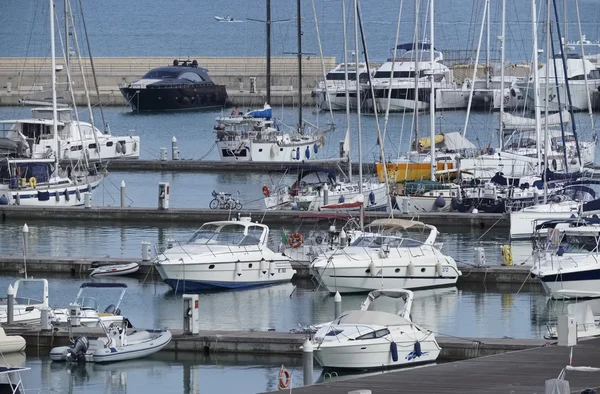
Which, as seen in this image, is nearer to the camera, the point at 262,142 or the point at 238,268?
the point at 238,268

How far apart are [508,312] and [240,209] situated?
14408mm

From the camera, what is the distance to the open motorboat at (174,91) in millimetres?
87500

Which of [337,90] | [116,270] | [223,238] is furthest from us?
[337,90]

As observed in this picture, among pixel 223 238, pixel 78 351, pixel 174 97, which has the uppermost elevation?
pixel 174 97

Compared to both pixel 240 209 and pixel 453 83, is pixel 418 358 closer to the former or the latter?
pixel 240 209

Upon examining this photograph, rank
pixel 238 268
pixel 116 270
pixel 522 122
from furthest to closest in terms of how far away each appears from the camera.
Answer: pixel 522 122 < pixel 116 270 < pixel 238 268

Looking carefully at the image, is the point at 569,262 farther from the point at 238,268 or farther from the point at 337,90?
the point at 337,90

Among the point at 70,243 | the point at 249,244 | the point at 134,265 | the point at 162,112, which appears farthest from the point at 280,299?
the point at 162,112

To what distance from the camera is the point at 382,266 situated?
33.9 meters

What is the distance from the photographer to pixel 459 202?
45.8 metres

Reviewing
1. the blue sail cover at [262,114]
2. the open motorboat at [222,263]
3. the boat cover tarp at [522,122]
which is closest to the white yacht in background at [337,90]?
the blue sail cover at [262,114]

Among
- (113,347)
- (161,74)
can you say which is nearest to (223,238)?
(113,347)

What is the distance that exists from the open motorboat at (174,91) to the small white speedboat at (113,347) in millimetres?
59701

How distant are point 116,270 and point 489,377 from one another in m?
15.2
